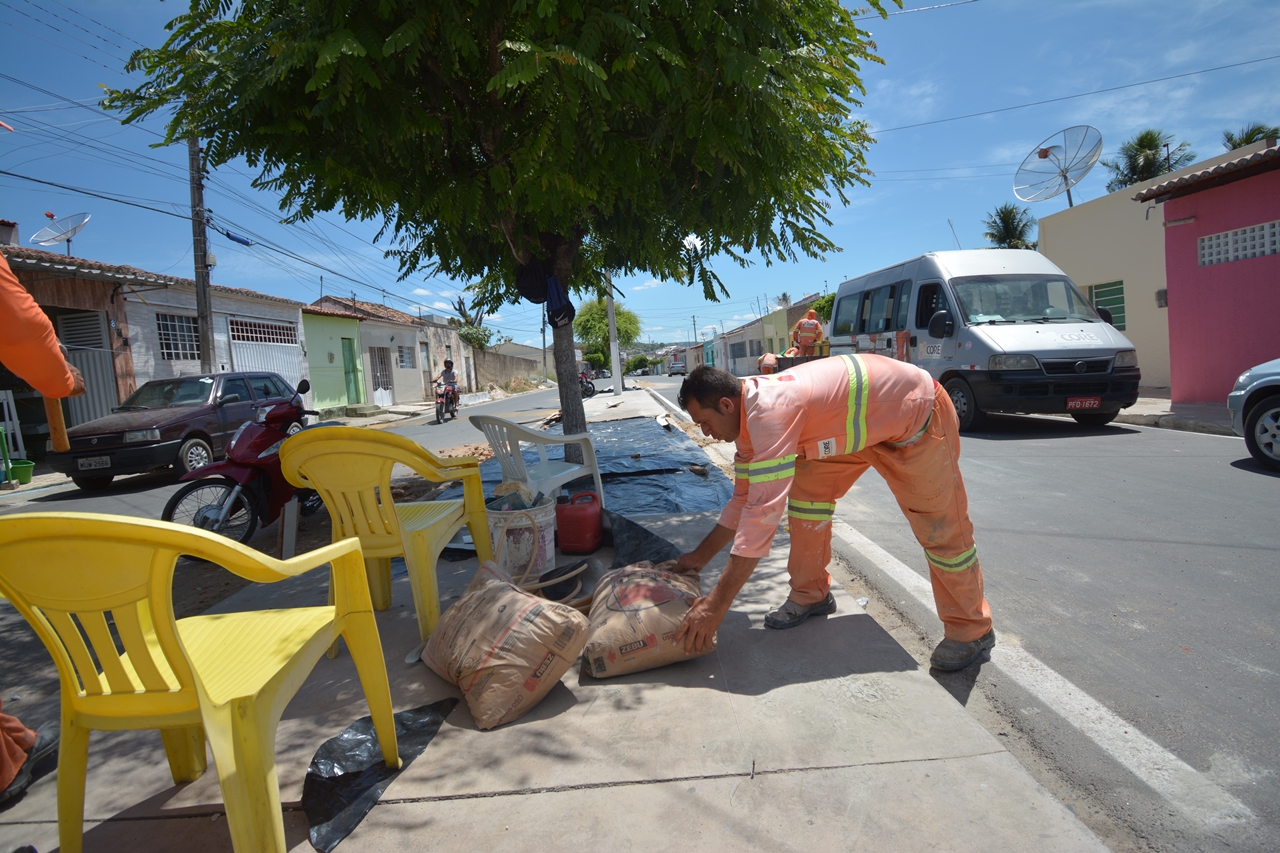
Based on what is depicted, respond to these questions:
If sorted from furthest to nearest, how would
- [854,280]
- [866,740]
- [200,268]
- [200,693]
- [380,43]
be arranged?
[200,268], [854,280], [380,43], [866,740], [200,693]

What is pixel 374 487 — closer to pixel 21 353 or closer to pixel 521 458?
pixel 21 353

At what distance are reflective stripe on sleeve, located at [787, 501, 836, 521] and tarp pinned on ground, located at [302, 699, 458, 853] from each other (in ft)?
5.59

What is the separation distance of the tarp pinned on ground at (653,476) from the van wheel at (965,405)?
3.66 meters

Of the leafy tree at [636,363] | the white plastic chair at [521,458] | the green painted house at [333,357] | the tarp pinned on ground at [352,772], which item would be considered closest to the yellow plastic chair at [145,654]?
the tarp pinned on ground at [352,772]

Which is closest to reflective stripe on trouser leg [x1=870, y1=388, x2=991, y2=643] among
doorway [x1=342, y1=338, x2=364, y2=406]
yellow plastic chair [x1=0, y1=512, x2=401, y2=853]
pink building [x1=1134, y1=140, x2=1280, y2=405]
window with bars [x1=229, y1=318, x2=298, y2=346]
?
yellow plastic chair [x1=0, y1=512, x2=401, y2=853]

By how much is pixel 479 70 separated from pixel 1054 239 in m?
18.0

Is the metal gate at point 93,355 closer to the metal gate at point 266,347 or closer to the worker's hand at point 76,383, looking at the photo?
the metal gate at point 266,347

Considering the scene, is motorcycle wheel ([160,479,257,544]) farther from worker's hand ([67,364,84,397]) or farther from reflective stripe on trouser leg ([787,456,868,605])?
reflective stripe on trouser leg ([787,456,868,605])

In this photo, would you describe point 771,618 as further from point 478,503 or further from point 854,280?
point 854,280

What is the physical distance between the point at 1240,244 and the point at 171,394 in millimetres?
16094

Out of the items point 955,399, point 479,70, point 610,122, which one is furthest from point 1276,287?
point 479,70

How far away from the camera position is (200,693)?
5.36ft

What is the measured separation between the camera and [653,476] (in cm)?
692

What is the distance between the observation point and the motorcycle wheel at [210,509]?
509 centimetres
